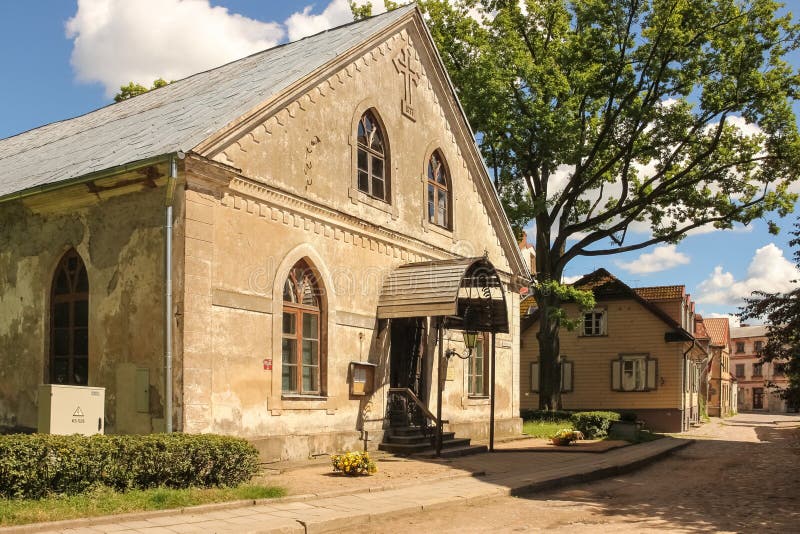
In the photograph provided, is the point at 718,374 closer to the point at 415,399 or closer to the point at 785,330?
the point at 785,330

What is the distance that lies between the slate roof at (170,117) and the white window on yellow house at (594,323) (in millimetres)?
21716

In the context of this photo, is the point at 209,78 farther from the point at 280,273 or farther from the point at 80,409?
the point at 80,409

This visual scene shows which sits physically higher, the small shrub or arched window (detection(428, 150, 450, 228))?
arched window (detection(428, 150, 450, 228))

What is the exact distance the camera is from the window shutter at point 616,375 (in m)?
34.8

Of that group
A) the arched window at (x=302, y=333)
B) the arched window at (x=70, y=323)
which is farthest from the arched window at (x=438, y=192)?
the arched window at (x=70, y=323)

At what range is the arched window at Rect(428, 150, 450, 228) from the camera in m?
18.8

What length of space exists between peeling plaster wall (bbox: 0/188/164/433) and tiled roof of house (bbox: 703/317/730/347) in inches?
2465

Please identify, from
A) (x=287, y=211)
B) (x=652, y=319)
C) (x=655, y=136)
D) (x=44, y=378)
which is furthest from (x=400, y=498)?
(x=652, y=319)

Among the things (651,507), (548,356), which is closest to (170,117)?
(651,507)

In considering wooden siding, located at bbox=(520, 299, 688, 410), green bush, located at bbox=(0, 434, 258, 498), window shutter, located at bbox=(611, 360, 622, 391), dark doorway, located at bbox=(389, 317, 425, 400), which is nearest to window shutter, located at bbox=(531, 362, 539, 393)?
wooden siding, located at bbox=(520, 299, 688, 410)

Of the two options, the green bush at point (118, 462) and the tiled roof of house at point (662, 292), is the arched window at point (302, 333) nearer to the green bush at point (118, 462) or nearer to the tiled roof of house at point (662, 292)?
the green bush at point (118, 462)

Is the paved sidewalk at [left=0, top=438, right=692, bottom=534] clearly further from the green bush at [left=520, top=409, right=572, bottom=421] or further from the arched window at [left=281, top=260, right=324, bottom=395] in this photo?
the green bush at [left=520, top=409, right=572, bottom=421]

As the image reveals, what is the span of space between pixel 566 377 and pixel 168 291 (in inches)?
1087

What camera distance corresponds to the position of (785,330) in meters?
17.0
